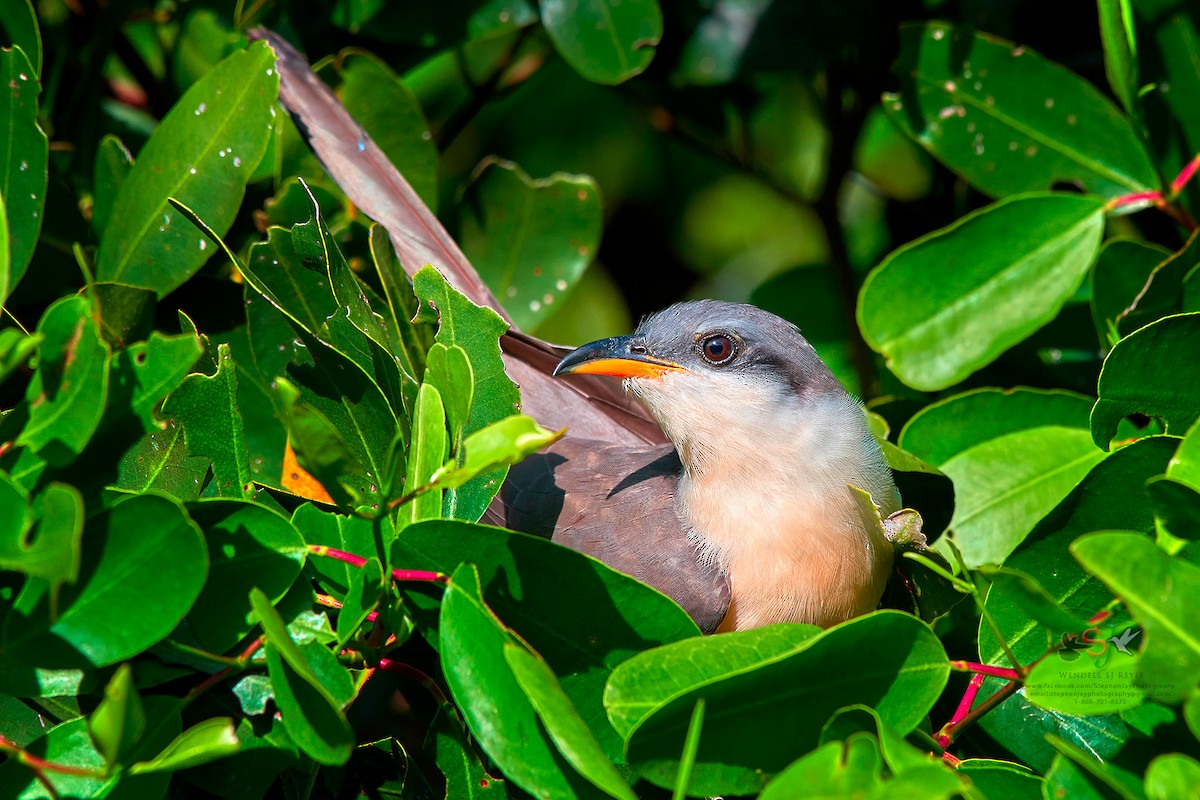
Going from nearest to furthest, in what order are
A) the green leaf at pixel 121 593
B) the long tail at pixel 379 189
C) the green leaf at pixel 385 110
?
1. the green leaf at pixel 121 593
2. the long tail at pixel 379 189
3. the green leaf at pixel 385 110

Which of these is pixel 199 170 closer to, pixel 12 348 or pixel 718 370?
pixel 12 348

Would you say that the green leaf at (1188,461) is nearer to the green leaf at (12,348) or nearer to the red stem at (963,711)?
the red stem at (963,711)

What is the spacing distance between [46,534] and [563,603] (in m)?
0.85

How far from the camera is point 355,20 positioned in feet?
12.3

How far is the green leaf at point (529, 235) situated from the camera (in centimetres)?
400

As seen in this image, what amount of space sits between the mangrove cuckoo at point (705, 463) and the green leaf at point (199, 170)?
1.72 feet

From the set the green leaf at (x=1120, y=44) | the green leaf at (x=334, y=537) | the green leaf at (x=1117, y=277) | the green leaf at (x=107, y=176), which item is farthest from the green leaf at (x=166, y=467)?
the green leaf at (x=1120, y=44)

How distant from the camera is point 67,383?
1.69m

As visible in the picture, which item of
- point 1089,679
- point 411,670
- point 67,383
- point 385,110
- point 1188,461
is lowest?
point 1089,679

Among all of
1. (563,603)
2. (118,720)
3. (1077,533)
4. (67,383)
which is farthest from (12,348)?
(1077,533)

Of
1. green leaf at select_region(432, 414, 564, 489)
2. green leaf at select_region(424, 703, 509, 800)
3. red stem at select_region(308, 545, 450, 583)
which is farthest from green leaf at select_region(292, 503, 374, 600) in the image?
green leaf at select_region(432, 414, 564, 489)

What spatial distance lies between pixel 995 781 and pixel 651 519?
157 centimetres

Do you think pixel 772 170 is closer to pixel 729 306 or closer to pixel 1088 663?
pixel 729 306
